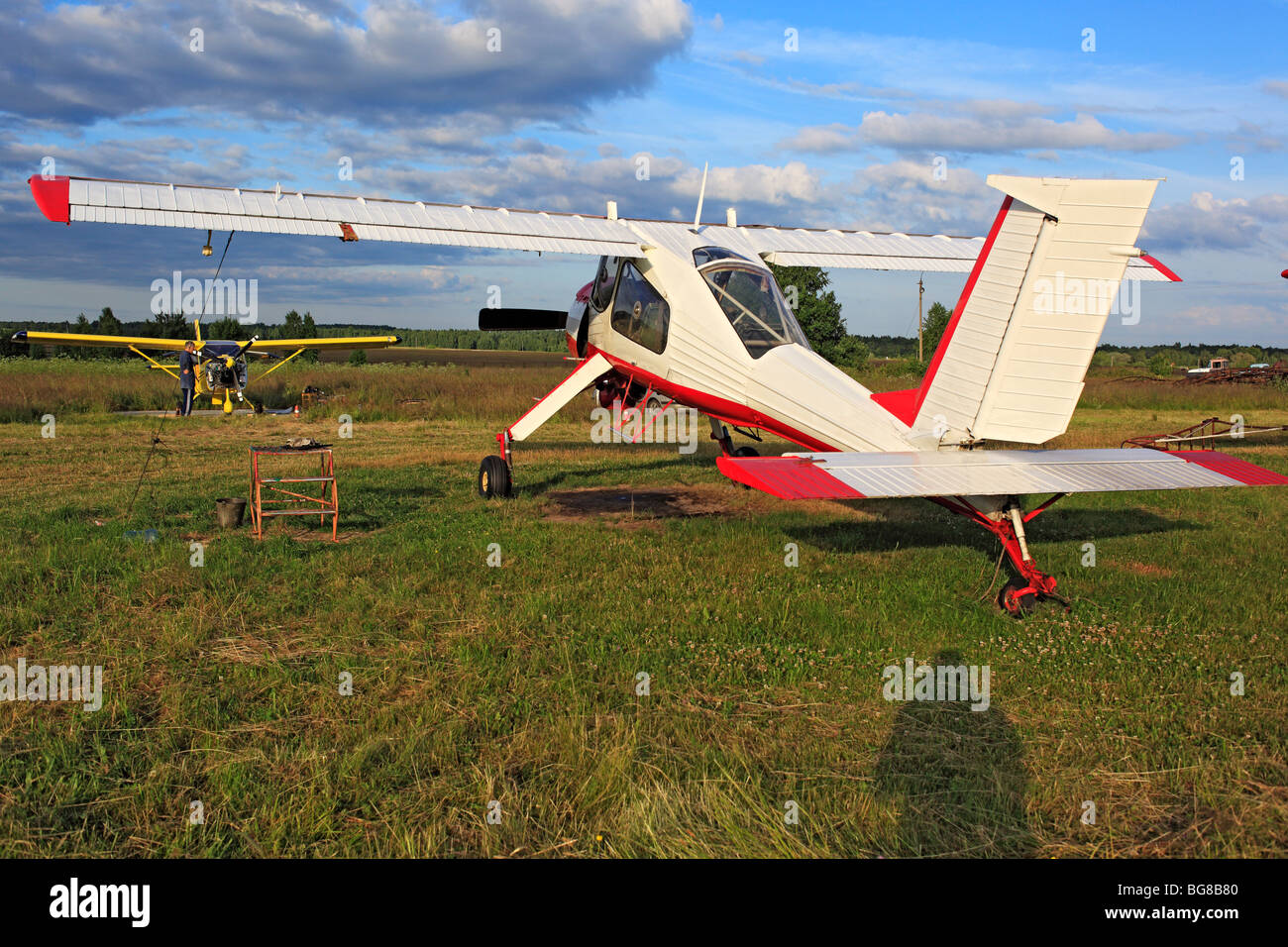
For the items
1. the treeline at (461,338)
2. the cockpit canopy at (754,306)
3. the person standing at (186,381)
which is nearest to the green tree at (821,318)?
the treeline at (461,338)

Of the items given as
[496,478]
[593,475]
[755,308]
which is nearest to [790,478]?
[755,308]

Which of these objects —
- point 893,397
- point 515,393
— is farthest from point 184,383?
point 893,397

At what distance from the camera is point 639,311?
35.8ft

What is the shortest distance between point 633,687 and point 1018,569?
131 inches

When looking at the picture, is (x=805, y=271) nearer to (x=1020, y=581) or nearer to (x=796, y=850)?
(x=1020, y=581)

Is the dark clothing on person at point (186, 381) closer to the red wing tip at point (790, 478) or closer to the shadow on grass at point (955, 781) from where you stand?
the red wing tip at point (790, 478)

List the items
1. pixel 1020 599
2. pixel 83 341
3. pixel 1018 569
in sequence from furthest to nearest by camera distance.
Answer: pixel 83 341 → pixel 1018 569 → pixel 1020 599

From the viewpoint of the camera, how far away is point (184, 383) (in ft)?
78.9

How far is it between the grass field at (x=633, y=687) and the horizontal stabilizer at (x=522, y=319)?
5399mm

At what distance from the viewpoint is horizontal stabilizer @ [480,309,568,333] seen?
14.8m

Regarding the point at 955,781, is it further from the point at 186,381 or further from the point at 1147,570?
the point at 186,381

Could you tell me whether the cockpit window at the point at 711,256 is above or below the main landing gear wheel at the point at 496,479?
above

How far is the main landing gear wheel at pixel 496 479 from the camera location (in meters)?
11.4

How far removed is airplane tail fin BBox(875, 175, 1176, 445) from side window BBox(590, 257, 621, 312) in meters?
6.10
